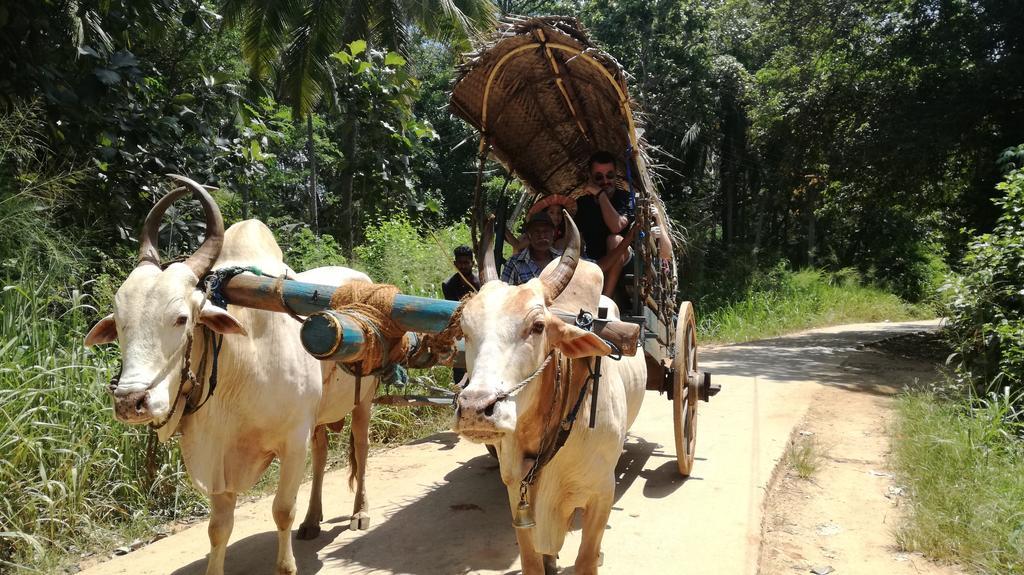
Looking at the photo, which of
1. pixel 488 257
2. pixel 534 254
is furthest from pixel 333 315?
pixel 534 254

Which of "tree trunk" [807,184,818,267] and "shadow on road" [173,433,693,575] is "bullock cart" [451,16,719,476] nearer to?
"shadow on road" [173,433,693,575]

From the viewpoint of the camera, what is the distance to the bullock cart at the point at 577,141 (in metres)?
4.09

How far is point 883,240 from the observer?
24.6 metres

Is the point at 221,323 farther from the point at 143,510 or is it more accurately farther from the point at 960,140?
the point at 960,140

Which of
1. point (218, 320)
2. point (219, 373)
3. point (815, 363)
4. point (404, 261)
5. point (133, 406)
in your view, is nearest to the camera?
point (133, 406)

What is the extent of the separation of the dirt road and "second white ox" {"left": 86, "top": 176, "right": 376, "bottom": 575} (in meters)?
0.78

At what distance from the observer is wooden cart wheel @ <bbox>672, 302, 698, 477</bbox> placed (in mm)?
4758

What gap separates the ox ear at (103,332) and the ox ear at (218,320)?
367mm

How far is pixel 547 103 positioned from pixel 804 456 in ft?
10.9

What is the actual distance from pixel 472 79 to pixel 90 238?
12.0 feet

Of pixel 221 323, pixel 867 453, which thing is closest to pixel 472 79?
pixel 221 323

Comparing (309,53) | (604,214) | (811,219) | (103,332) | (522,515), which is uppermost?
(309,53)

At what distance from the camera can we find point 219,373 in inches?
127

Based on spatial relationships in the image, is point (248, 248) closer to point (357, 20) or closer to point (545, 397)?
point (545, 397)
